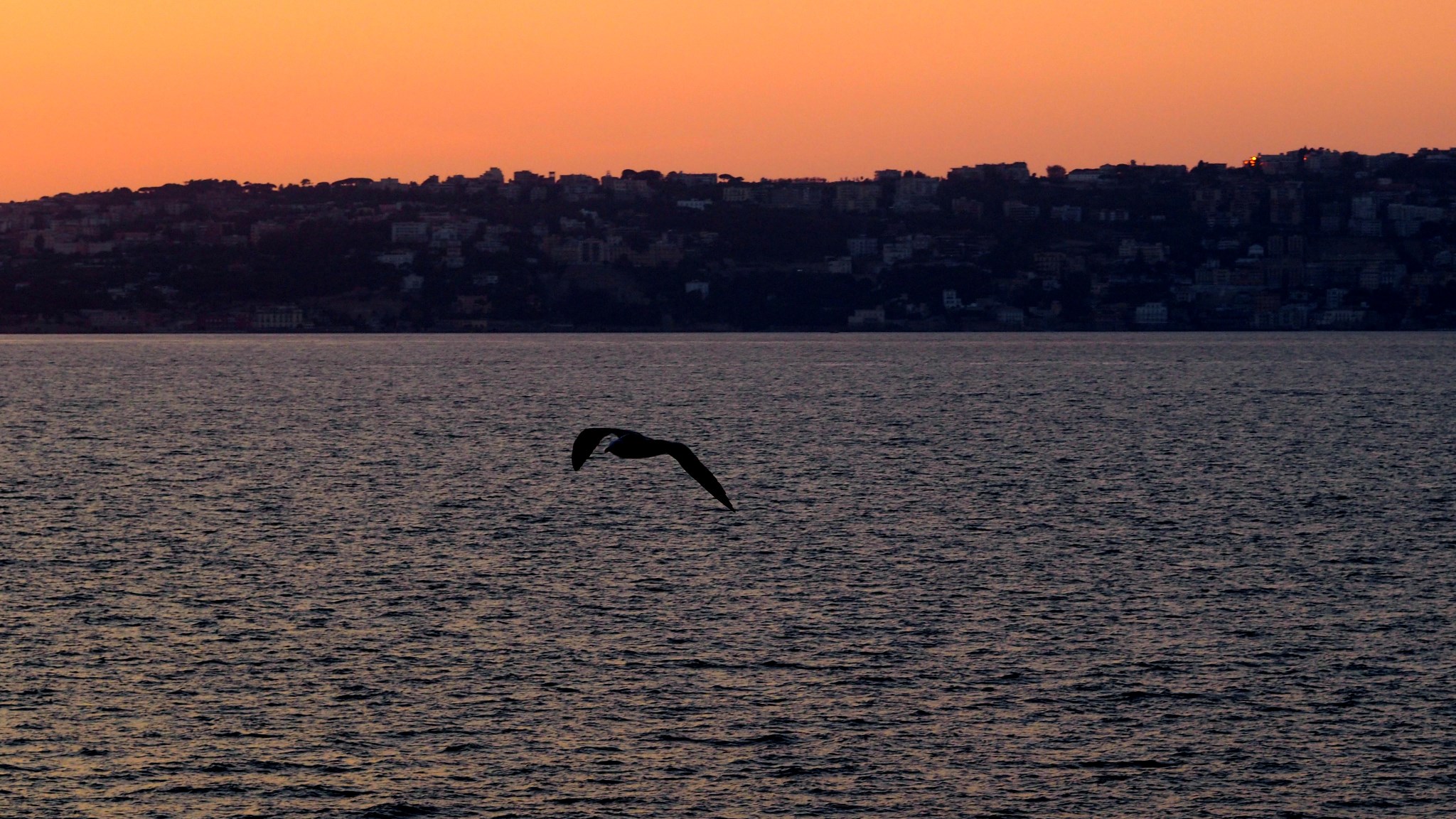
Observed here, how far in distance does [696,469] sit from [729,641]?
31.2 metres

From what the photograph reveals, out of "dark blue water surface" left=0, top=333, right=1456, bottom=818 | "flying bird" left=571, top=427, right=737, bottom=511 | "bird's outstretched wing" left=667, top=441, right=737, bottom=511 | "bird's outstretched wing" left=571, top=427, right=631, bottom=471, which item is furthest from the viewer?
"dark blue water surface" left=0, top=333, right=1456, bottom=818

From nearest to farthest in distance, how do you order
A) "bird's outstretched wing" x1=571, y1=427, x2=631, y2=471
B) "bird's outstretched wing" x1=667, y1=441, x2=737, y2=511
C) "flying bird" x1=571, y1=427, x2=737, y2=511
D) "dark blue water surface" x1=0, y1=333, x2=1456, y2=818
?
1. "bird's outstretched wing" x1=667, y1=441, x2=737, y2=511
2. "flying bird" x1=571, y1=427, x2=737, y2=511
3. "bird's outstretched wing" x1=571, y1=427, x2=631, y2=471
4. "dark blue water surface" x1=0, y1=333, x2=1456, y2=818

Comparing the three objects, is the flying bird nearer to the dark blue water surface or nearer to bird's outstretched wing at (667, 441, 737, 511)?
bird's outstretched wing at (667, 441, 737, 511)

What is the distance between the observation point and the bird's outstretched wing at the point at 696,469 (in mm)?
13750

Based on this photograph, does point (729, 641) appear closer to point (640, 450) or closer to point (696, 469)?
point (640, 450)

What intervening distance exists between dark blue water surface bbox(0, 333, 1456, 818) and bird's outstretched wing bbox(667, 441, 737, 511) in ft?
60.2

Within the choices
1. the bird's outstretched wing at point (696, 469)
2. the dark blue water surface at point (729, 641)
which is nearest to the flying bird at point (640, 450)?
the bird's outstretched wing at point (696, 469)

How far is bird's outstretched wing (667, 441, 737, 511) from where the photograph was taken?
13.8 metres

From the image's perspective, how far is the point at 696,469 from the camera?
14180 millimetres

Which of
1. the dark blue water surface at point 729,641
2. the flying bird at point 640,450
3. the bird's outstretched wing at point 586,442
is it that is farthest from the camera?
the dark blue water surface at point 729,641

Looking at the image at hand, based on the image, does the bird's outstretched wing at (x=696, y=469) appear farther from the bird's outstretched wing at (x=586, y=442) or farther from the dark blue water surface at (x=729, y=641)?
the dark blue water surface at (x=729, y=641)

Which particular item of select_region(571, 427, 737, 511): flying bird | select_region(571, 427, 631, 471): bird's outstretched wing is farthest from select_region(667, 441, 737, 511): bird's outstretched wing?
select_region(571, 427, 631, 471): bird's outstretched wing

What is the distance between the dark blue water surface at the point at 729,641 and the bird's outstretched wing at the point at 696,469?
18.4 m

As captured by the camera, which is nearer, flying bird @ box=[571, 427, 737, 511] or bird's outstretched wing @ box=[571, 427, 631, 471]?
flying bird @ box=[571, 427, 737, 511]
